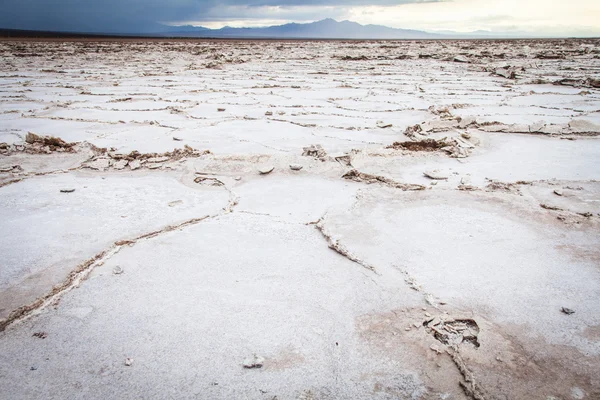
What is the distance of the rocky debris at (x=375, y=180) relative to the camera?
260cm

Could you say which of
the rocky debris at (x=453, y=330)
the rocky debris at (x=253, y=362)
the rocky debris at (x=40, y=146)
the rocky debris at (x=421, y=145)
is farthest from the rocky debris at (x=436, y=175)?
the rocky debris at (x=40, y=146)

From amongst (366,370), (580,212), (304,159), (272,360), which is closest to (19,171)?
(304,159)

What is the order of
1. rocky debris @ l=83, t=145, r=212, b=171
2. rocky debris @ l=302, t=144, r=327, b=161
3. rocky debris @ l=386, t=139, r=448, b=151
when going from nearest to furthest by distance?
rocky debris @ l=83, t=145, r=212, b=171 → rocky debris @ l=302, t=144, r=327, b=161 → rocky debris @ l=386, t=139, r=448, b=151

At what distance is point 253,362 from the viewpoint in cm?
123

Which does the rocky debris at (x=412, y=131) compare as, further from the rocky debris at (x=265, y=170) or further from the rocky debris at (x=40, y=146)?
the rocky debris at (x=40, y=146)

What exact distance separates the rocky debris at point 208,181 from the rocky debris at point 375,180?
3.13 feet

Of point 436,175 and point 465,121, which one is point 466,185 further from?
point 465,121

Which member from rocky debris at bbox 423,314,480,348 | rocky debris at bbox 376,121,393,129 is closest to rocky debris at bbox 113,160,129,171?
rocky debris at bbox 423,314,480,348

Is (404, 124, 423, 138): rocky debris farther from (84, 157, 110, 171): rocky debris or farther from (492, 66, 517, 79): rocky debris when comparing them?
(492, 66, 517, 79): rocky debris

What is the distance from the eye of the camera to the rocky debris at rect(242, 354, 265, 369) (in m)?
1.22

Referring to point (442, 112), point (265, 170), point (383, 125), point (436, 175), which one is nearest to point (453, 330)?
point (436, 175)

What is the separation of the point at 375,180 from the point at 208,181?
4.13ft

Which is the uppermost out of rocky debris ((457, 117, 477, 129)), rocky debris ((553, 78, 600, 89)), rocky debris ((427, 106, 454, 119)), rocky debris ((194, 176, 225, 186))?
rocky debris ((553, 78, 600, 89))

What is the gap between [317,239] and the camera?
197 cm
